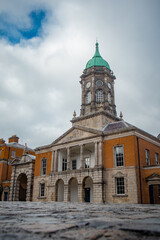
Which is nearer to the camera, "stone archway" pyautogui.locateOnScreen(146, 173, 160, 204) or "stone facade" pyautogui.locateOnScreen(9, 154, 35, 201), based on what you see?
"stone archway" pyautogui.locateOnScreen(146, 173, 160, 204)

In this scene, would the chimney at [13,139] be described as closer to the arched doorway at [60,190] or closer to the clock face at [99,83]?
the arched doorway at [60,190]

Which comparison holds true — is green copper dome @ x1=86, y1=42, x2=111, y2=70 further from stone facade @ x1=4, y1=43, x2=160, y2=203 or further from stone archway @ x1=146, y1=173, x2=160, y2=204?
stone archway @ x1=146, y1=173, x2=160, y2=204

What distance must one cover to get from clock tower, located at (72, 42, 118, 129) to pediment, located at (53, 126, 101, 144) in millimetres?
4707

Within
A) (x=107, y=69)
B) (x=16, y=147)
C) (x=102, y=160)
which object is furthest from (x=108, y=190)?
(x=16, y=147)

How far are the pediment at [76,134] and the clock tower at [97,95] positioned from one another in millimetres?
4707

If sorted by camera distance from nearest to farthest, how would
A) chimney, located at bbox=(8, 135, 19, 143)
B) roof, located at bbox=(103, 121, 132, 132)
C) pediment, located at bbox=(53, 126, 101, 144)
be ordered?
pediment, located at bbox=(53, 126, 101, 144) < roof, located at bbox=(103, 121, 132, 132) < chimney, located at bbox=(8, 135, 19, 143)

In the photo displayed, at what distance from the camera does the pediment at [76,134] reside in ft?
103

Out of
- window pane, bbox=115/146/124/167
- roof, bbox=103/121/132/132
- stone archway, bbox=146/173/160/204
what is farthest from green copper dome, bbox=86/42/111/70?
stone archway, bbox=146/173/160/204

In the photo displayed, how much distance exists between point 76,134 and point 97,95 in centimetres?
1130

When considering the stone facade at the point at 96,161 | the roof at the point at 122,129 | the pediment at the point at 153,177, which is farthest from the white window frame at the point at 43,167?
the pediment at the point at 153,177

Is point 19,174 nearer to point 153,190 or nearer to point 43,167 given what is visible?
point 43,167

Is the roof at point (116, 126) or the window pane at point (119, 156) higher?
the roof at point (116, 126)

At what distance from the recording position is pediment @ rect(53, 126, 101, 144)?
103ft

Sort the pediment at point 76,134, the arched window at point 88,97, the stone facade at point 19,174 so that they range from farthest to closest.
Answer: the arched window at point 88,97 → the stone facade at point 19,174 → the pediment at point 76,134
